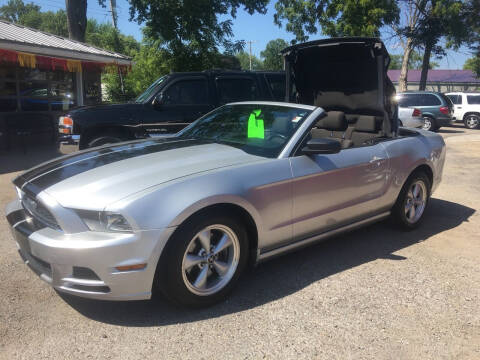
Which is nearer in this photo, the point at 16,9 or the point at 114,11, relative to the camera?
the point at 114,11

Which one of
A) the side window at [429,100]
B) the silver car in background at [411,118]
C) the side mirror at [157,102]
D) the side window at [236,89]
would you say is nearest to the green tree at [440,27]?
the side window at [429,100]

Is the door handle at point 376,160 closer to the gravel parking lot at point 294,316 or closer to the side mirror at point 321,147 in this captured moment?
the side mirror at point 321,147

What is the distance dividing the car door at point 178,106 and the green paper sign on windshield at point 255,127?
396 centimetres

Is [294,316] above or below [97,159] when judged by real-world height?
below

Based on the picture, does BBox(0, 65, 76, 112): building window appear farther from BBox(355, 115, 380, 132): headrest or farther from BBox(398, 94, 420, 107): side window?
BBox(398, 94, 420, 107): side window

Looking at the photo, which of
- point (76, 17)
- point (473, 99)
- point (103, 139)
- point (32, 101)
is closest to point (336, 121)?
point (103, 139)

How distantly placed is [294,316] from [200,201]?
1.09m

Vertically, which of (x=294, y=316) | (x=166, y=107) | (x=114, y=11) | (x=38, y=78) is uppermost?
(x=114, y=11)

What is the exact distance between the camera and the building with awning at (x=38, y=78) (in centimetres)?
1106

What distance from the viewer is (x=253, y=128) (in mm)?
4047

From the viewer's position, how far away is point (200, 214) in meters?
2.97

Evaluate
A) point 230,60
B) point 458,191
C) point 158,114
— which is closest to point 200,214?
point 158,114

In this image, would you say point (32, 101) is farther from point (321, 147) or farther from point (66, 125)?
point (321, 147)

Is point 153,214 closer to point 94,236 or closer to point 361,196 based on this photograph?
point 94,236
